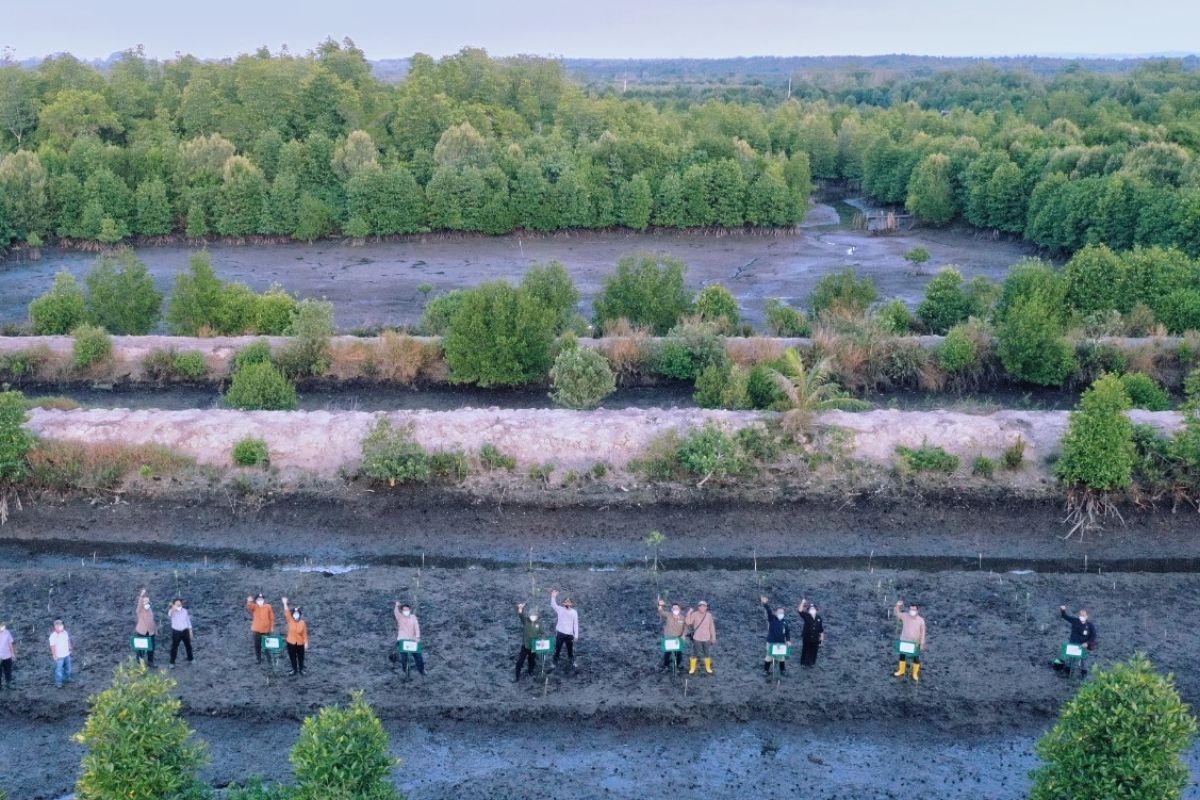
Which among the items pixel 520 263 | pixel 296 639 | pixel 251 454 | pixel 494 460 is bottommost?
pixel 296 639

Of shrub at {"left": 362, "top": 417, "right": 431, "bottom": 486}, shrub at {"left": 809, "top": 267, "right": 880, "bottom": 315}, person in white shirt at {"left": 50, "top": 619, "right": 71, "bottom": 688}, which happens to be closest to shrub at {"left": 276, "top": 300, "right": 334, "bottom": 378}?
shrub at {"left": 362, "top": 417, "right": 431, "bottom": 486}

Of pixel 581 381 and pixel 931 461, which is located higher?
pixel 581 381

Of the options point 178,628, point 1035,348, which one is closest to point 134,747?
point 178,628

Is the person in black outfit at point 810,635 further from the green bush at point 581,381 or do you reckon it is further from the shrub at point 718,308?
the shrub at point 718,308

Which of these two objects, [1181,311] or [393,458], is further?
[1181,311]

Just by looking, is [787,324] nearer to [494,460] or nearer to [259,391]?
[494,460]

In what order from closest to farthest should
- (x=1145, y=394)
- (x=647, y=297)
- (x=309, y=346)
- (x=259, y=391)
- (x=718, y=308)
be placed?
(x=259, y=391), (x=1145, y=394), (x=309, y=346), (x=647, y=297), (x=718, y=308)

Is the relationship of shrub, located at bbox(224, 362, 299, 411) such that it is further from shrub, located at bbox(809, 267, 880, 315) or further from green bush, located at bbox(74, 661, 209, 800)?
shrub, located at bbox(809, 267, 880, 315)
